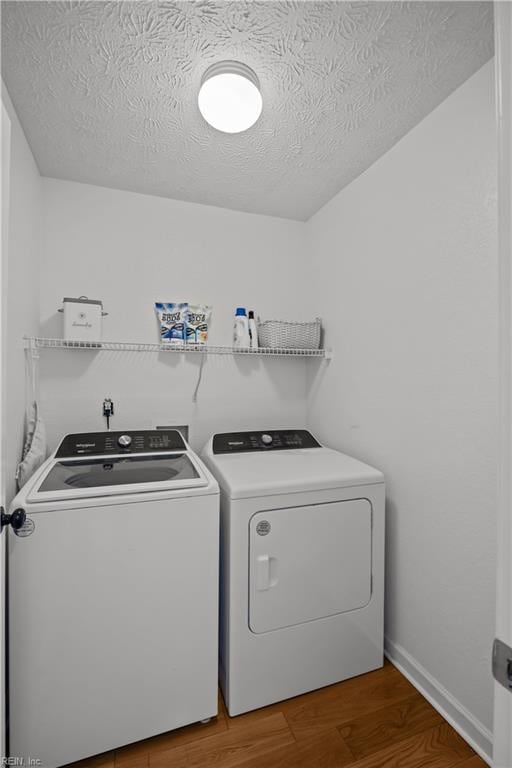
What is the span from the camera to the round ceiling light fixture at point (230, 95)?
1.27 metres

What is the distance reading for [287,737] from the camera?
1.37m

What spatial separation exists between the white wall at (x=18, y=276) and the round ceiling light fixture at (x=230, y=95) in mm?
764

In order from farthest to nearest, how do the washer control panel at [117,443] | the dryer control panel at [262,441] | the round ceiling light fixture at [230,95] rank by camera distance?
1. the dryer control panel at [262,441]
2. the washer control panel at [117,443]
3. the round ceiling light fixture at [230,95]

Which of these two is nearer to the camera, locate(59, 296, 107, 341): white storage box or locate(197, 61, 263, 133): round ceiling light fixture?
locate(197, 61, 263, 133): round ceiling light fixture

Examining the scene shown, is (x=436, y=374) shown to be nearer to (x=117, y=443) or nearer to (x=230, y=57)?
(x=230, y=57)

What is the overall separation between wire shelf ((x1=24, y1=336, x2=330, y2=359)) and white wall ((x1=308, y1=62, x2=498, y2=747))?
42 centimetres

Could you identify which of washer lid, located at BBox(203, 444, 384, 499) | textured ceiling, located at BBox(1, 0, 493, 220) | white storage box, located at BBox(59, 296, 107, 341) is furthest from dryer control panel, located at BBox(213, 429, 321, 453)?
textured ceiling, located at BBox(1, 0, 493, 220)

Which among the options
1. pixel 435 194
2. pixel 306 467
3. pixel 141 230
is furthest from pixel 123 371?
pixel 435 194

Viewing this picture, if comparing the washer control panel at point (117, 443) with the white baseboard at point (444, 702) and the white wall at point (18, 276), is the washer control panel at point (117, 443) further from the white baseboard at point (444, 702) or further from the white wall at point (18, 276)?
the white baseboard at point (444, 702)

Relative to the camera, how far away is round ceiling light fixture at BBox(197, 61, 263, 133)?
1.27 m

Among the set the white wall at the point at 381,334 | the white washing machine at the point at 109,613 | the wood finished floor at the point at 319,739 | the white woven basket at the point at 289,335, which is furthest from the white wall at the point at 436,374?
the white washing machine at the point at 109,613

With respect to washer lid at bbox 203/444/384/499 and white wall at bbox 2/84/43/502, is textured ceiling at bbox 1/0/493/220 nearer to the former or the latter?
white wall at bbox 2/84/43/502

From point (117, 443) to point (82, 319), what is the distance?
0.69 metres

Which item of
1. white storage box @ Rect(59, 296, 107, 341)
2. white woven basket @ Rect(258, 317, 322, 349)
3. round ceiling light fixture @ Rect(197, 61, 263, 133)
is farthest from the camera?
white woven basket @ Rect(258, 317, 322, 349)
